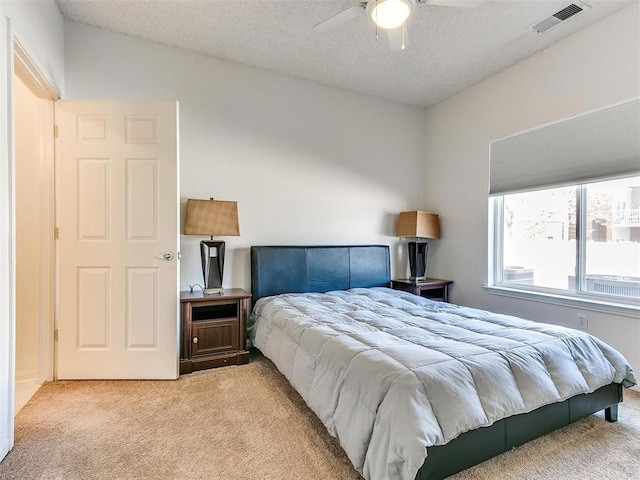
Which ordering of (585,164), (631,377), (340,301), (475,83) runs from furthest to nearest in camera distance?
(475,83) → (340,301) → (585,164) → (631,377)

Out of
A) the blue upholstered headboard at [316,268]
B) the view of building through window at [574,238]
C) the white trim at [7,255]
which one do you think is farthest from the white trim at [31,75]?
the view of building through window at [574,238]

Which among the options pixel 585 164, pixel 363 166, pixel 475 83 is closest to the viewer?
pixel 585 164

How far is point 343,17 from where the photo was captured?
2096mm

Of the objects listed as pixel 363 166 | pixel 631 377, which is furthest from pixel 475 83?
pixel 631 377

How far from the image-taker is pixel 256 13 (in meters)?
2.59

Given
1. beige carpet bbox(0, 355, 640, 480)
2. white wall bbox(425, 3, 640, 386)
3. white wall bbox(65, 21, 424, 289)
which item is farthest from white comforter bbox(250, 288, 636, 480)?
white wall bbox(65, 21, 424, 289)

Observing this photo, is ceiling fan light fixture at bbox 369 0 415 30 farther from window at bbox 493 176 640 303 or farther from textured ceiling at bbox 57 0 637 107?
window at bbox 493 176 640 303

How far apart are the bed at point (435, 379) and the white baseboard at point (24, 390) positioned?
5.36ft

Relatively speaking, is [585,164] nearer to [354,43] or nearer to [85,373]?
[354,43]

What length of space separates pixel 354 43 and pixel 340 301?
234cm

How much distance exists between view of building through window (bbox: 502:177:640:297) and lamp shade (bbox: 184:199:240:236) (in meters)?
2.85

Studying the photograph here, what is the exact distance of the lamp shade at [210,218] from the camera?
111 inches

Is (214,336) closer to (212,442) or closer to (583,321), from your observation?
(212,442)

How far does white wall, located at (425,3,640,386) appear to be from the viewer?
2488 millimetres
